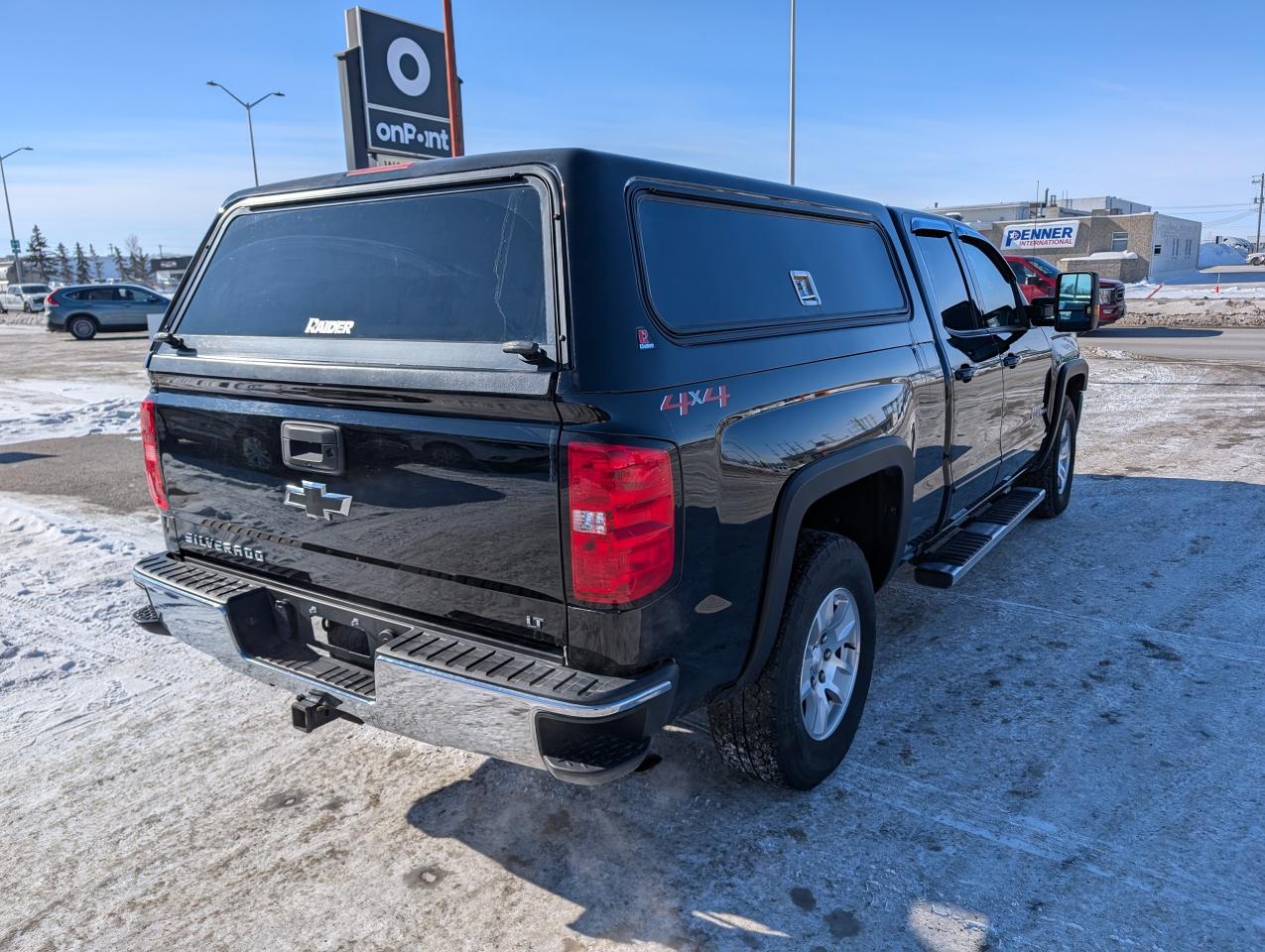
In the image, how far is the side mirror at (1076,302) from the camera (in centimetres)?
538

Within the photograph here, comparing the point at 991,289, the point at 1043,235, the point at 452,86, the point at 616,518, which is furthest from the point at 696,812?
the point at 1043,235

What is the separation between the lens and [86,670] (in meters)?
4.24

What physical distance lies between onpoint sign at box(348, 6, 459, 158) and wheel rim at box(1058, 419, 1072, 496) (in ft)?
28.9

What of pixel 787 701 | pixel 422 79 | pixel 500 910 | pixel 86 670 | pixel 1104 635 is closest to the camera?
pixel 500 910

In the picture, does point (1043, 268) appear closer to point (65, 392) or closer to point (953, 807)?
point (65, 392)

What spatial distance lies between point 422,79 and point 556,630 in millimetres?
12305

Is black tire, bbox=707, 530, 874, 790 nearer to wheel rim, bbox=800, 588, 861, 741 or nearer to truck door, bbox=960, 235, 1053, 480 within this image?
Answer: wheel rim, bbox=800, 588, 861, 741

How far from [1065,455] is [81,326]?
89.7 feet

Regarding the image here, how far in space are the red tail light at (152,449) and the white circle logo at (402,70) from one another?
34.7 feet

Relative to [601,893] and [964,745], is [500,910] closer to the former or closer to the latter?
[601,893]

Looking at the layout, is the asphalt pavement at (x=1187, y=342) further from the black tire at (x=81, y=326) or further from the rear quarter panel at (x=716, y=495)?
the black tire at (x=81, y=326)

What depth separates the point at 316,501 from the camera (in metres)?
2.90

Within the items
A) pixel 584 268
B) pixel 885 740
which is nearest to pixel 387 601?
pixel 584 268

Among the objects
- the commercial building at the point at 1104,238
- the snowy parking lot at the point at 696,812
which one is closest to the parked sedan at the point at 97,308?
the snowy parking lot at the point at 696,812
